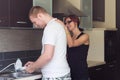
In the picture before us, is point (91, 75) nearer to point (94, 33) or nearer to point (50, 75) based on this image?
point (94, 33)

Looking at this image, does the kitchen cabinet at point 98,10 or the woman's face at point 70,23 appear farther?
the kitchen cabinet at point 98,10

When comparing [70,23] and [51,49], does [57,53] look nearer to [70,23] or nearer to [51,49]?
[51,49]

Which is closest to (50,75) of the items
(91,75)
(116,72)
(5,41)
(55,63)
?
(55,63)

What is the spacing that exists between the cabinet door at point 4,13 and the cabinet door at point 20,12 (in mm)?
56

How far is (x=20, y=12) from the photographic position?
275 cm

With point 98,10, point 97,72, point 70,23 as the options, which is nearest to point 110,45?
point 98,10

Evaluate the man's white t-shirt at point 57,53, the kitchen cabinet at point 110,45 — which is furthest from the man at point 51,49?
the kitchen cabinet at point 110,45

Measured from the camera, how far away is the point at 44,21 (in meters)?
2.42

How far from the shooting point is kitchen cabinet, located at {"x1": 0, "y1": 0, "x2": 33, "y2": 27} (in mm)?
2553

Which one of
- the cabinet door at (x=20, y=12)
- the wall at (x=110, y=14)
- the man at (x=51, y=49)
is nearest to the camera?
the man at (x=51, y=49)

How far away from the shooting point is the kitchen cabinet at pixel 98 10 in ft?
14.1

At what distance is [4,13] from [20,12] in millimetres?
230

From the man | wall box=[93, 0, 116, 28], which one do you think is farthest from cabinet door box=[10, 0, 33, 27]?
wall box=[93, 0, 116, 28]

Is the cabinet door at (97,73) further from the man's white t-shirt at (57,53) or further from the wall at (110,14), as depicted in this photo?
the man's white t-shirt at (57,53)
